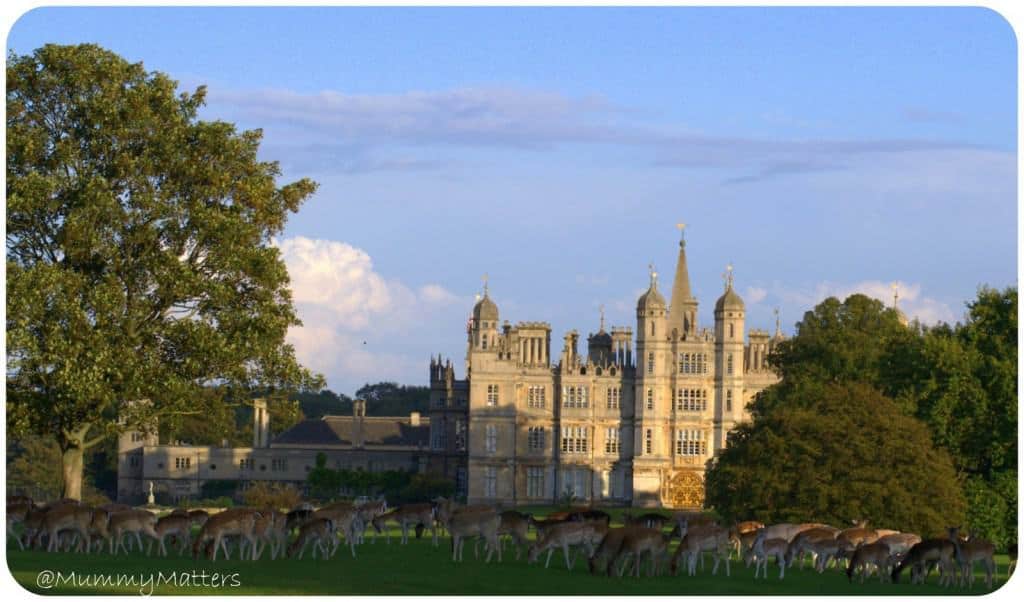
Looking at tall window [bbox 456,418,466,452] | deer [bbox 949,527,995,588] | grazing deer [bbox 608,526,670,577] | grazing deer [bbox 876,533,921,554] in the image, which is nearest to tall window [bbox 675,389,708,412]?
tall window [bbox 456,418,466,452]


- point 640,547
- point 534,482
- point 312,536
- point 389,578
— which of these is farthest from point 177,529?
point 534,482

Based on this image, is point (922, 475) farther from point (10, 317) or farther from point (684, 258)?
point (684, 258)

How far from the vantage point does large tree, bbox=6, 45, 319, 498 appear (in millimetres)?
36312

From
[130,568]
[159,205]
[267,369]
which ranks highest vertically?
[159,205]

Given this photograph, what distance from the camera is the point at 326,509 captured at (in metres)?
36.3

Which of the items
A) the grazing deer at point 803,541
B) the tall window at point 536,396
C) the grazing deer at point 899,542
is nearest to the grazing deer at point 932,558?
the grazing deer at point 899,542

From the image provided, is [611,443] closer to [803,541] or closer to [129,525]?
[803,541]

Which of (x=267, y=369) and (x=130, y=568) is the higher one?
(x=267, y=369)

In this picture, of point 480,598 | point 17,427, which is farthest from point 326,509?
point 480,598

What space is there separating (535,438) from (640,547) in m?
63.3

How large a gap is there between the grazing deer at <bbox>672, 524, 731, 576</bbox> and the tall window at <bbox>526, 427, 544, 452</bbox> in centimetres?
6099

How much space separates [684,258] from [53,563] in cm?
7032

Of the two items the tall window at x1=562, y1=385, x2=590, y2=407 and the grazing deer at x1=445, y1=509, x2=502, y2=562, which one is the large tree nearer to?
the grazing deer at x1=445, y1=509, x2=502, y2=562

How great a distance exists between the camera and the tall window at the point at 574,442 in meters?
92.8
